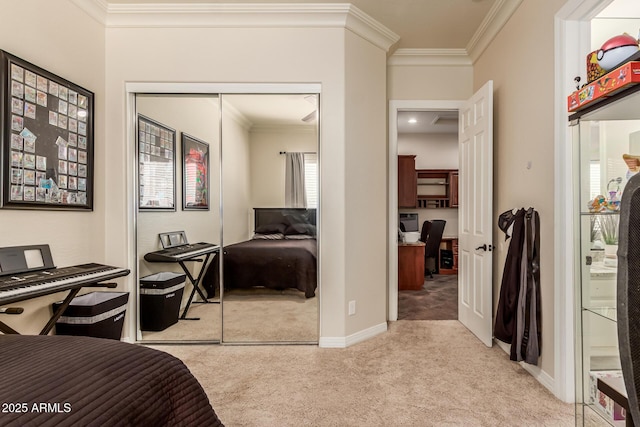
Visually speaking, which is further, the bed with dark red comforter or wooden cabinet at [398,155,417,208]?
wooden cabinet at [398,155,417,208]

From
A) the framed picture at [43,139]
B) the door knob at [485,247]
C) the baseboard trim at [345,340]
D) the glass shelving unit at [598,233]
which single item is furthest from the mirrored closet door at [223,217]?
the glass shelving unit at [598,233]

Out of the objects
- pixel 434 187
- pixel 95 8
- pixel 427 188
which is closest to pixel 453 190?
pixel 434 187

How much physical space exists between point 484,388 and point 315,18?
3228 mm

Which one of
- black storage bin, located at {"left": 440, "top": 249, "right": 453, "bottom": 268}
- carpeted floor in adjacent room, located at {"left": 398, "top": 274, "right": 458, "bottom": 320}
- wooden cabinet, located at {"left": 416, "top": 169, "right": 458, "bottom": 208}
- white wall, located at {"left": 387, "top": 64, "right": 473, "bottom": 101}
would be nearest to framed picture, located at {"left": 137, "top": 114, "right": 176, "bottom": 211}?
white wall, located at {"left": 387, "top": 64, "right": 473, "bottom": 101}

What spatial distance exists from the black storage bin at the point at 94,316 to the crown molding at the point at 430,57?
357 cm

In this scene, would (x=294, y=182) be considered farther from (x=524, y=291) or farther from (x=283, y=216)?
(x=524, y=291)

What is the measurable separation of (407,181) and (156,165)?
431 cm

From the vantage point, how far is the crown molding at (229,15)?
282 centimetres

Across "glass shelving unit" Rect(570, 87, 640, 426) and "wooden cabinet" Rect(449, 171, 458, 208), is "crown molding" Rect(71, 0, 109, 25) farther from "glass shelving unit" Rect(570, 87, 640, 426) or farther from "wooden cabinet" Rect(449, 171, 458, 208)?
"wooden cabinet" Rect(449, 171, 458, 208)

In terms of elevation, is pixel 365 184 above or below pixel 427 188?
below

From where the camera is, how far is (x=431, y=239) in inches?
227

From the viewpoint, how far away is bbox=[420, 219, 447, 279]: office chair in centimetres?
561

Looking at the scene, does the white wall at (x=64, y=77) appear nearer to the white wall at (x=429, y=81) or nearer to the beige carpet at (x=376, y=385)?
the beige carpet at (x=376, y=385)

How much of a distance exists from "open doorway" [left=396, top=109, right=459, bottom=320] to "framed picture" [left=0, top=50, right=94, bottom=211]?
3897 millimetres
